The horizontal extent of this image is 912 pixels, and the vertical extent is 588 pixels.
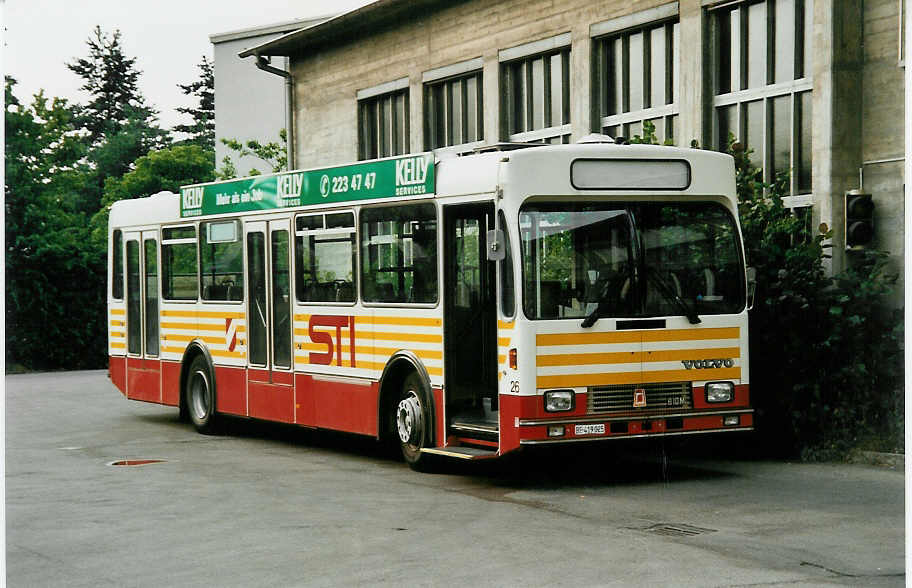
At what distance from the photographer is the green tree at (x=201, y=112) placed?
181 ft

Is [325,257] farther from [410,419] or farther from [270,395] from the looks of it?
[410,419]

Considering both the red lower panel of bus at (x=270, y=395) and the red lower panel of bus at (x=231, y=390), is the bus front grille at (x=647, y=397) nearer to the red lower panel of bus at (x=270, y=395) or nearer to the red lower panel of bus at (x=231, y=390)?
the red lower panel of bus at (x=270, y=395)

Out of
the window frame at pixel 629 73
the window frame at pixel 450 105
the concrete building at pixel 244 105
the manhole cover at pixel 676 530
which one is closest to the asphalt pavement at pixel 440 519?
the manhole cover at pixel 676 530

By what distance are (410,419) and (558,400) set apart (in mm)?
2022

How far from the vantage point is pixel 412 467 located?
13.7 m

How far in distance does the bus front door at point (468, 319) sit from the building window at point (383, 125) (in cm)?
1383

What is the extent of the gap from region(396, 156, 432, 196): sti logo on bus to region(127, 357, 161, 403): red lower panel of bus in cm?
668

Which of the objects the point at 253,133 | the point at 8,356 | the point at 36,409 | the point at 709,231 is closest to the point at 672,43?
the point at 709,231

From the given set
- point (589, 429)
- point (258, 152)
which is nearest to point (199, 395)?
point (589, 429)

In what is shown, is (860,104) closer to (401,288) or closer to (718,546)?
(401,288)

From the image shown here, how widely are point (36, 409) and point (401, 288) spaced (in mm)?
11088

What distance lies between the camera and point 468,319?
13156 millimetres

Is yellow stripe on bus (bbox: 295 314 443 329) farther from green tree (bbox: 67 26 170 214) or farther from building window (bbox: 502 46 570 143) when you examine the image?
green tree (bbox: 67 26 170 214)

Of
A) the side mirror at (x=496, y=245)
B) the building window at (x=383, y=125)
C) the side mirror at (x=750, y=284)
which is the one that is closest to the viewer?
the side mirror at (x=496, y=245)
